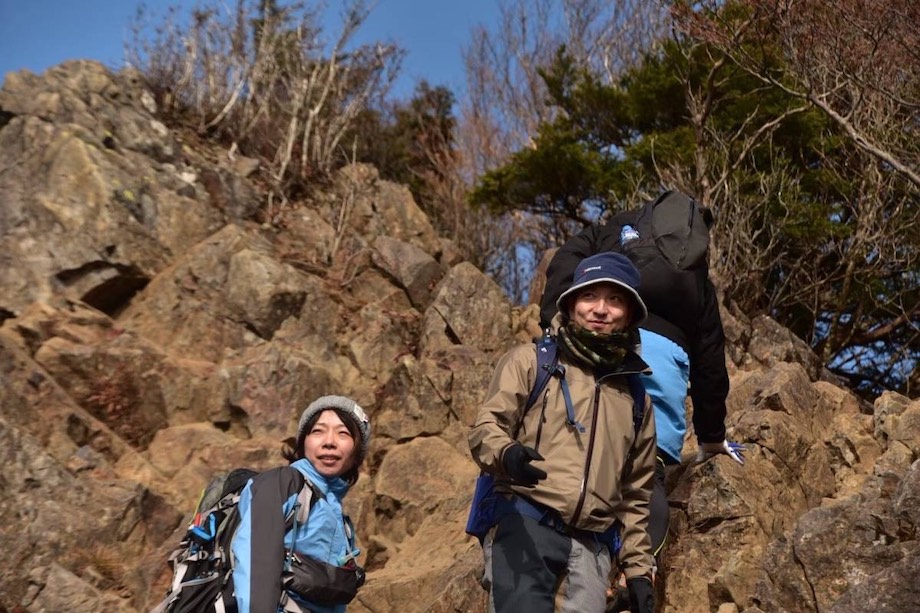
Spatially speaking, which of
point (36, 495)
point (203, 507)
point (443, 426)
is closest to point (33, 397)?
point (36, 495)

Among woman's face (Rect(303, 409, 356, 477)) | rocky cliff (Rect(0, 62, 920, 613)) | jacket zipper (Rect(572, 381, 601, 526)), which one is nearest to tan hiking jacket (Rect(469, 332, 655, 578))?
jacket zipper (Rect(572, 381, 601, 526))

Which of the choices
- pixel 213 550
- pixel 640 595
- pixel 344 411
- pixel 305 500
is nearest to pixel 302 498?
pixel 305 500

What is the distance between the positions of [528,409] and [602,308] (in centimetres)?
52

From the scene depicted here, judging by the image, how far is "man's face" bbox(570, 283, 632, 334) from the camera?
3.55 m

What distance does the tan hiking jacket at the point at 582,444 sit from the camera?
3.25m

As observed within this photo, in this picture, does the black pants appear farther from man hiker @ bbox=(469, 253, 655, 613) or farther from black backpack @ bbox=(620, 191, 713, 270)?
black backpack @ bbox=(620, 191, 713, 270)

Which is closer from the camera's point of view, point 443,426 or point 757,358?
point 443,426

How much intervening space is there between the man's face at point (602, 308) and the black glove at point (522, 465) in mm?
720

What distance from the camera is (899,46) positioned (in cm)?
922

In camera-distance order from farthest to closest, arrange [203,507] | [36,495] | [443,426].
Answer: [443,426] → [36,495] → [203,507]

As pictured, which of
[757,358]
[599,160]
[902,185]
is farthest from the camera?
[599,160]

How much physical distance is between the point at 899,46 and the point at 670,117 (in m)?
4.73

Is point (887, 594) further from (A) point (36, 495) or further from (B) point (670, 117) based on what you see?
(B) point (670, 117)

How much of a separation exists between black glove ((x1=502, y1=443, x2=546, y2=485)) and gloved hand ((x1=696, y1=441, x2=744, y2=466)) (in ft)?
7.87
